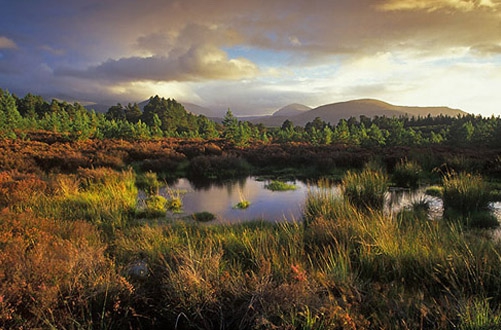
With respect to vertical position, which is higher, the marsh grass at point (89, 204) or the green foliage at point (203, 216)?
the marsh grass at point (89, 204)

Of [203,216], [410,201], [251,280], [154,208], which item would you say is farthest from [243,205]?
[251,280]

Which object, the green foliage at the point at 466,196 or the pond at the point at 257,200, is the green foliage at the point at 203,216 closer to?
the pond at the point at 257,200

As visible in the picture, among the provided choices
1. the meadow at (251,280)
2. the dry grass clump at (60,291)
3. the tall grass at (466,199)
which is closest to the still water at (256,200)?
the tall grass at (466,199)

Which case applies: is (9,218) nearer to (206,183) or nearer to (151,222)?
(151,222)

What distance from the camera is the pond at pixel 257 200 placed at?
9383 mm

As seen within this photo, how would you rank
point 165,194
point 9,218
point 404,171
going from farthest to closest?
point 404,171 < point 165,194 < point 9,218

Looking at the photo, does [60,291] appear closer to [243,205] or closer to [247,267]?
[247,267]

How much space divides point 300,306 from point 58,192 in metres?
9.52

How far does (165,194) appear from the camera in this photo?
41.7ft

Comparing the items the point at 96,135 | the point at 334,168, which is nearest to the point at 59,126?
the point at 96,135

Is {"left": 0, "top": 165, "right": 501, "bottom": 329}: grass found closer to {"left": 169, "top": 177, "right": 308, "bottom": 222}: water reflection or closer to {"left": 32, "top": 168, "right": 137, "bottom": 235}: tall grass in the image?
{"left": 32, "top": 168, "right": 137, "bottom": 235}: tall grass

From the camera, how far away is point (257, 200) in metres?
11.8

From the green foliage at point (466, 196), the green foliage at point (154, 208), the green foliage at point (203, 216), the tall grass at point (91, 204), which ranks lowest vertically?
the green foliage at point (203, 216)

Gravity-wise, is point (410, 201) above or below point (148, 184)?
above
